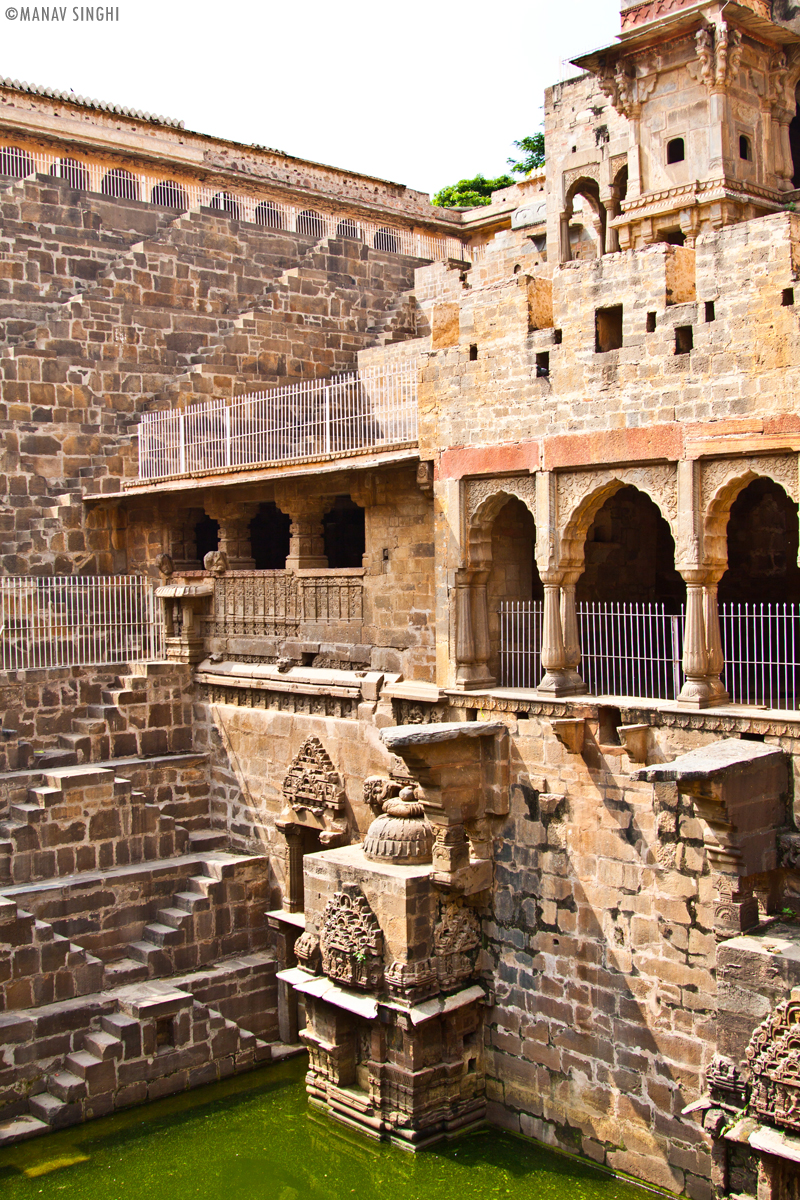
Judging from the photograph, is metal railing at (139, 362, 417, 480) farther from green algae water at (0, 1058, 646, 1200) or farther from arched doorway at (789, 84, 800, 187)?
green algae water at (0, 1058, 646, 1200)

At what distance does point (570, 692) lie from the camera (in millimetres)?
10617

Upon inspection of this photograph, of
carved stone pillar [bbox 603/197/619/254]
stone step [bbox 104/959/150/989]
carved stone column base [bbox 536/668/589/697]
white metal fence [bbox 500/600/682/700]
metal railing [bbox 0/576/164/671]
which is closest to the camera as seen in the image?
carved stone column base [bbox 536/668/589/697]

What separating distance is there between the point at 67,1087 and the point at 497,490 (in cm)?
697

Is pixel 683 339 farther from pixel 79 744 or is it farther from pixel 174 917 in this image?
pixel 79 744

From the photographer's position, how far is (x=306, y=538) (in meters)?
14.2

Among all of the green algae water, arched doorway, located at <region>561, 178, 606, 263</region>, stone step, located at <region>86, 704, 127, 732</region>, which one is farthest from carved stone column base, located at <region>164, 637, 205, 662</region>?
arched doorway, located at <region>561, 178, 606, 263</region>

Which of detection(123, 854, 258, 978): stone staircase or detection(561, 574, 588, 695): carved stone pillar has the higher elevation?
detection(561, 574, 588, 695): carved stone pillar

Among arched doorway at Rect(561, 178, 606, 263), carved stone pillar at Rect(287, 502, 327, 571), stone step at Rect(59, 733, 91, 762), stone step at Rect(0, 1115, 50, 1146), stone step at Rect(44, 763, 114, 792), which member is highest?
arched doorway at Rect(561, 178, 606, 263)

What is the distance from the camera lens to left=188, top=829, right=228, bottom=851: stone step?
1438 centimetres

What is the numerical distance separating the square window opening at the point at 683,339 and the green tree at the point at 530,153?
2172cm

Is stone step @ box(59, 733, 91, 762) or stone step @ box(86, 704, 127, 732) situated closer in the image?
stone step @ box(59, 733, 91, 762)

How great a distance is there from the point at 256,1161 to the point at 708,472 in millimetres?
7259

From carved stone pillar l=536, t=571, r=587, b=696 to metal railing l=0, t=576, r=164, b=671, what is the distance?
22.7 ft

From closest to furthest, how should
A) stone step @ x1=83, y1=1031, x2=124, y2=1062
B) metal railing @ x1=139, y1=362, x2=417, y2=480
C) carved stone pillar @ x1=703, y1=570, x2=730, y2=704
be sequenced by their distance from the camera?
carved stone pillar @ x1=703, y1=570, x2=730, y2=704
stone step @ x1=83, y1=1031, x2=124, y2=1062
metal railing @ x1=139, y1=362, x2=417, y2=480
